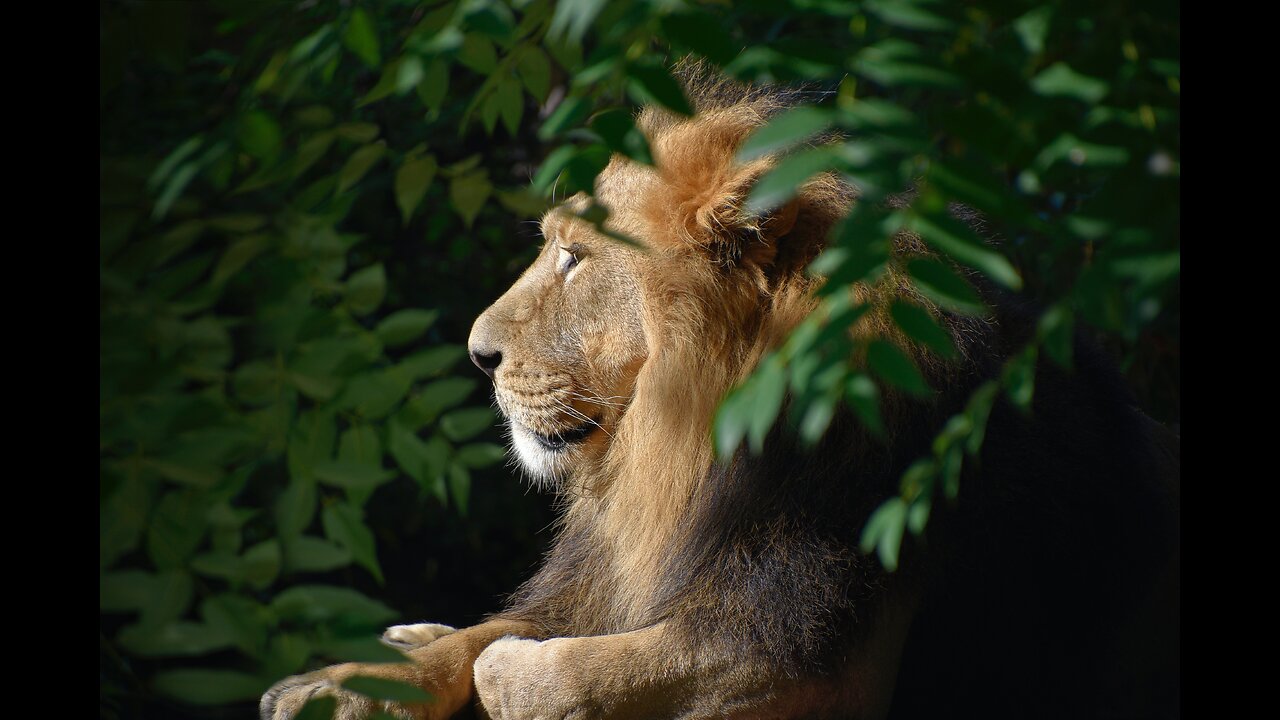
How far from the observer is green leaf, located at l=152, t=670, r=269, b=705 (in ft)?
3.55

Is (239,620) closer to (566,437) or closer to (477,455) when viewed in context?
(477,455)

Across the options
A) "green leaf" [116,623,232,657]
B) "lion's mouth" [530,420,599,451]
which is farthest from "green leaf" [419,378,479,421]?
"lion's mouth" [530,420,599,451]

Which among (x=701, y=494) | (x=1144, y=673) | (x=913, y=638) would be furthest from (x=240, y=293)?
(x=1144, y=673)

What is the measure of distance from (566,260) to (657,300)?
0.32 m

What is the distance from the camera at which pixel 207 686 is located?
3.59 ft

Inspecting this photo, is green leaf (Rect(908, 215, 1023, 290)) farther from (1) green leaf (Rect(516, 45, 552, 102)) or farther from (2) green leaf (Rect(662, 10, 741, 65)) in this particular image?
(1) green leaf (Rect(516, 45, 552, 102))

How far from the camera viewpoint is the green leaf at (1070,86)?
958mm

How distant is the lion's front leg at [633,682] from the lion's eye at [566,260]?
0.80 metres

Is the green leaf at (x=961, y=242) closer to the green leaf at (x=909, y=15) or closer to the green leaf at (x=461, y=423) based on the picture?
the green leaf at (x=909, y=15)

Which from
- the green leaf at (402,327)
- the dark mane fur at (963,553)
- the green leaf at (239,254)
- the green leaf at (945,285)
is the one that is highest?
the green leaf at (239,254)

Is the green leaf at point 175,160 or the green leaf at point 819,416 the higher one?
the green leaf at point 175,160

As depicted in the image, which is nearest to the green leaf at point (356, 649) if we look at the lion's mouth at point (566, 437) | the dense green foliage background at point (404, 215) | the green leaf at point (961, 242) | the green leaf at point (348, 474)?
the dense green foliage background at point (404, 215)

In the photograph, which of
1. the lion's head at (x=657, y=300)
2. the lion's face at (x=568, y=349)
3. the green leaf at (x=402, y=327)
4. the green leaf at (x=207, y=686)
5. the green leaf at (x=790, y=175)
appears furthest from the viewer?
the lion's face at (x=568, y=349)

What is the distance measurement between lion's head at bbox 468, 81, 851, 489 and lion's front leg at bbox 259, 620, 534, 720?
387 millimetres
